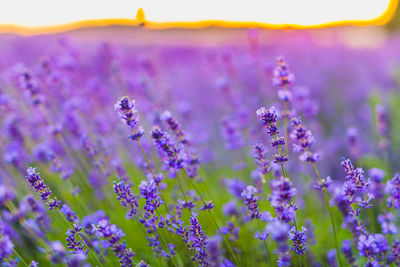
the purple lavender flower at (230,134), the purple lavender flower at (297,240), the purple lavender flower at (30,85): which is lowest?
the purple lavender flower at (297,240)

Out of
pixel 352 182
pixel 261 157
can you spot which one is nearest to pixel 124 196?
pixel 261 157

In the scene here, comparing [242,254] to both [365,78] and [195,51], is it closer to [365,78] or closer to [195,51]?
[365,78]

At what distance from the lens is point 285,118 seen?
8.63 ft

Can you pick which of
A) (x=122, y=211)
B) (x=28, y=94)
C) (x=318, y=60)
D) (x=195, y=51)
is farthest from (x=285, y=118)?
(x=195, y=51)

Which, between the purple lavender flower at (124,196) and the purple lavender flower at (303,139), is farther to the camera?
the purple lavender flower at (124,196)

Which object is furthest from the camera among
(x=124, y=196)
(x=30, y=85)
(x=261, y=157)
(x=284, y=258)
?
(x=30, y=85)

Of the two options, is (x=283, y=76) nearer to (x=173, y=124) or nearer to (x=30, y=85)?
(x=173, y=124)

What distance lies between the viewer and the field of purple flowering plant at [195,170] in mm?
1792

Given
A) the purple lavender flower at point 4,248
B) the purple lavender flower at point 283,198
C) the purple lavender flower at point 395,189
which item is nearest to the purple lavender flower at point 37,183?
the purple lavender flower at point 4,248

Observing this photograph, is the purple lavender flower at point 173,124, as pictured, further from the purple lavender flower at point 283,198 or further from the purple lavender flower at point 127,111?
the purple lavender flower at point 283,198

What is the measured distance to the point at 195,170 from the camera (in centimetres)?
250

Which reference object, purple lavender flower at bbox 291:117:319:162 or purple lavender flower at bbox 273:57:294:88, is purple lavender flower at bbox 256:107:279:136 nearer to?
purple lavender flower at bbox 291:117:319:162

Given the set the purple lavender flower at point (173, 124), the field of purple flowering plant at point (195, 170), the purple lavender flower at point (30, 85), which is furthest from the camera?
the purple lavender flower at point (30, 85)

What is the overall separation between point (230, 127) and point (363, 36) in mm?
15627
